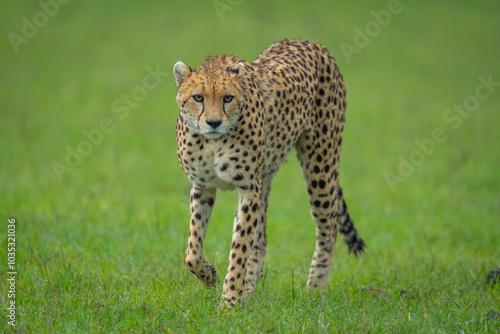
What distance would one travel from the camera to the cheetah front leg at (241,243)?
421cm

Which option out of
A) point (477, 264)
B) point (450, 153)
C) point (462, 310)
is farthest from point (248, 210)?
point (450, 153)

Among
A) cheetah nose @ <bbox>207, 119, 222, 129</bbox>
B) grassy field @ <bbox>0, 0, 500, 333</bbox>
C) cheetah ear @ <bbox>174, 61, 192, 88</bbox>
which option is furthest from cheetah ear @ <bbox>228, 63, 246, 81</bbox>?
grassy field @ <bbox>0, 0, 500, 333</bbox>

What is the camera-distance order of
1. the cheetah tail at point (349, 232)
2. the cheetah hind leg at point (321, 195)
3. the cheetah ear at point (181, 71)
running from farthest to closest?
the cheetah tail at point (349, 232), the cheetah hind leg at point (321, 195), the cheetah ear at point (181, 71)

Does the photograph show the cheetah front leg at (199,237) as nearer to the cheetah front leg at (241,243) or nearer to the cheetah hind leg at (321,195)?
the cheetah front leg at (241,243)

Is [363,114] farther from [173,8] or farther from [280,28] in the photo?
[173,8]

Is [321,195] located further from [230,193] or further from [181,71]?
[230,193]

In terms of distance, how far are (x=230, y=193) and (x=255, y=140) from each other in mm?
6376

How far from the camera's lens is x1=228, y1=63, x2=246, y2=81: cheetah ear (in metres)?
4.26

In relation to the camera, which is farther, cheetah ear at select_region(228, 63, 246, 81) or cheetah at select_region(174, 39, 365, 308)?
cheetah ear at select_region(228, 63, 246, 81)

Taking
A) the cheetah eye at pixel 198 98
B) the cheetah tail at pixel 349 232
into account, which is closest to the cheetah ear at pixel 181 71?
the cheetah eye at pixel 198 98

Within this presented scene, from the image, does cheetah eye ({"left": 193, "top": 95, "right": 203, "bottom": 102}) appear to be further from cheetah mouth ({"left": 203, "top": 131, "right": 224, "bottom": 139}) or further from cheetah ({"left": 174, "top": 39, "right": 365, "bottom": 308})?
cheetah mouth ({"left": 203, "top": 131, "right": 224, "bottom": 139})

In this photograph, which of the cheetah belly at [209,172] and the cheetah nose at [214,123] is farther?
the cheetah belly at [209,172]

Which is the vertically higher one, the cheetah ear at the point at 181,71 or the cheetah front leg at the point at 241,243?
the cheetah ear at the point at 181,71

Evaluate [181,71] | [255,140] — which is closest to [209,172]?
[255,140]
